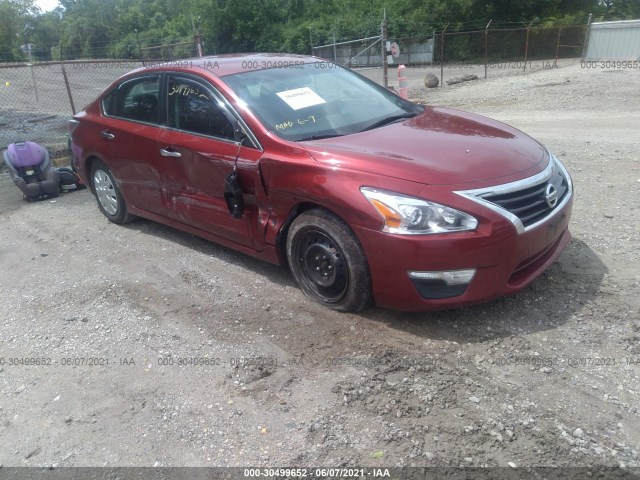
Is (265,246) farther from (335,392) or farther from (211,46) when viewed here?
(211,46)

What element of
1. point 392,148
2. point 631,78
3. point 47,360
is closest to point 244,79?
point 392,148

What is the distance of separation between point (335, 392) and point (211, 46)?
38.5 m

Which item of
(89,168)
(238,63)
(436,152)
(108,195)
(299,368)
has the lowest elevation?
(299,368)

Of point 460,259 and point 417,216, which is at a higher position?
point 417,216

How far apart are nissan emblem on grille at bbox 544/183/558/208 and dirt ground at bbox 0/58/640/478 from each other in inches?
27.3

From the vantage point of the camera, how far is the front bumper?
3182 mm

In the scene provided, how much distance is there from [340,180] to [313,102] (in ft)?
3.65

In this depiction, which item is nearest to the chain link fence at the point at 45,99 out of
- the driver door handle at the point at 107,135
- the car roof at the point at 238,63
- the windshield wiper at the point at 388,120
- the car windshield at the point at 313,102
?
the driver door handle at the point at 107,135

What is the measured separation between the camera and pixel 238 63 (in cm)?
478

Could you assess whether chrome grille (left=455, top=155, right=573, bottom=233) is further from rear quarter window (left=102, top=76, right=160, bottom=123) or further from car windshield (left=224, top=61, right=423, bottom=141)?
rear quarter window (left=102, top=76, right=160, bottom=123)

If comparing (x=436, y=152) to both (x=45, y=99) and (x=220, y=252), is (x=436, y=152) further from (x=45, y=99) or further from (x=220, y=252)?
(x=45, y=99)

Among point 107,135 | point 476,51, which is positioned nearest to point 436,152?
→ point 107,135

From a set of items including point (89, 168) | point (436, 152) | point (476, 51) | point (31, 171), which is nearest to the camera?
point (436, 152)

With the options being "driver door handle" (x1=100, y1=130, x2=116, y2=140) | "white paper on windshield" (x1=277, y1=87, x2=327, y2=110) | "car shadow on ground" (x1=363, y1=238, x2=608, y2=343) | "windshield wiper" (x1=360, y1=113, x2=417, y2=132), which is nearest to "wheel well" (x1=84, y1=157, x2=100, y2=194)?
"driver door handle" (x1=100, y1=130, x2=116, y2=140)
